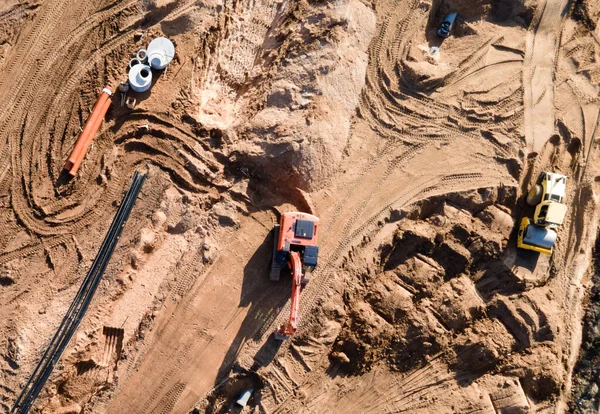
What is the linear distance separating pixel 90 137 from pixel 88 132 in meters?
0.15

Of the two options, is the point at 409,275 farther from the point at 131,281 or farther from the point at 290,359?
the point at 131,281

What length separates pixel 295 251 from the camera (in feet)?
44.6

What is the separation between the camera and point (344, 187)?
1491cm

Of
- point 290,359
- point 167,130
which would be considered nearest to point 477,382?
point 290,359

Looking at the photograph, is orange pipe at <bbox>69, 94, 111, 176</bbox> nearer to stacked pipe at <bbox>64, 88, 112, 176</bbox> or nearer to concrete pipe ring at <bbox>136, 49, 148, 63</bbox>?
stacked pipe at <bbox>64, 88, 112, 176</bbox>

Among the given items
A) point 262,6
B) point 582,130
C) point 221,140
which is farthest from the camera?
point 582,130

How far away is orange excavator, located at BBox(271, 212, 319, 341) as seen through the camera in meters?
13.1

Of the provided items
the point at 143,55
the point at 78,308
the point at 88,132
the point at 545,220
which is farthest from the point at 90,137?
the point at 545,220

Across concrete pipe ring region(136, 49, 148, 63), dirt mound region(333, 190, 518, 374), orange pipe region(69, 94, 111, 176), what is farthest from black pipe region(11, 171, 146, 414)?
dirt mound region(333, 190, 518, 374)

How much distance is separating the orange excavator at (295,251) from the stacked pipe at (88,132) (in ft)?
19.4

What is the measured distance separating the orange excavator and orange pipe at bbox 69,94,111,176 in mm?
5894

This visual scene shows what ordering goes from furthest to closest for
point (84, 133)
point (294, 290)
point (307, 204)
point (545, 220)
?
point (545, 220), point (307, 204), point (84, 133), point (294, 290)

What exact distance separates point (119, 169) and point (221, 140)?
9.98 ft

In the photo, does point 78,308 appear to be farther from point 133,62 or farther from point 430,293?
point 430,293
